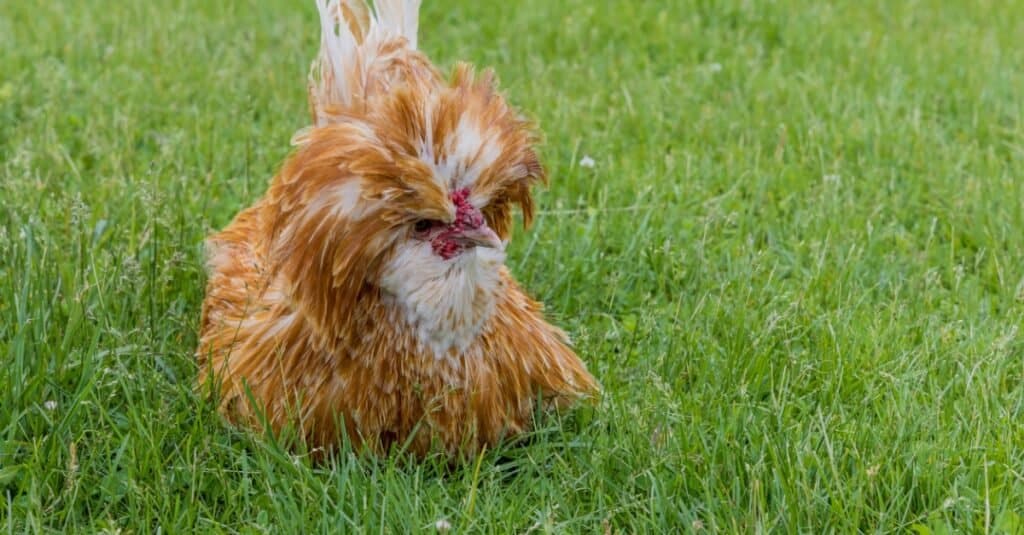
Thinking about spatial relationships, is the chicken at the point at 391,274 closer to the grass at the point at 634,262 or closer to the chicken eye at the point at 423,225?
the chicken eye at the point at 423,225

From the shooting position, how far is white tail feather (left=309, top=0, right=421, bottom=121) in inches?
127

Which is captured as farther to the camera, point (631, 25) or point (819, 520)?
point (631, 25)

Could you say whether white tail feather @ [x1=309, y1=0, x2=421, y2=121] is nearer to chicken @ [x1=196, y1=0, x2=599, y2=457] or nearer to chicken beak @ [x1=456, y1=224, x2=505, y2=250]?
chicken @ [x1=196, y1=0, x2=599, y2=457]

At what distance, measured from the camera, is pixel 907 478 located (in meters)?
3.12

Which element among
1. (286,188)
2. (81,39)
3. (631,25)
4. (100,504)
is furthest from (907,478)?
(81,39)

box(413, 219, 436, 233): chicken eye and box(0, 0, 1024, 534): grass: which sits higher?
box(413, 219, 436, 233): chicken eye

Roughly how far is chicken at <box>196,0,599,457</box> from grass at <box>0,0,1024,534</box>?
13cm

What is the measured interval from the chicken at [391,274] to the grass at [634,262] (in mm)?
133

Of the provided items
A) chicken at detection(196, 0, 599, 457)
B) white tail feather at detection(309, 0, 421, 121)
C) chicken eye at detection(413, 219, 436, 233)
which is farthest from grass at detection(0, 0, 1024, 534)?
→ white tail feather at detection(309, 0, 421, 121)

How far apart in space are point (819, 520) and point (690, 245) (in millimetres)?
1750

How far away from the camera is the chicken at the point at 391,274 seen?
2.92 m

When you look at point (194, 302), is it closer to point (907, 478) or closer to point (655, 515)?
point (655, 515)

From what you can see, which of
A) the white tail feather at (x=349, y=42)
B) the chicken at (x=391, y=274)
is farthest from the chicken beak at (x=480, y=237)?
the white tail feather at (x=349, y=42)

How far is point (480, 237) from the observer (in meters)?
2.91
